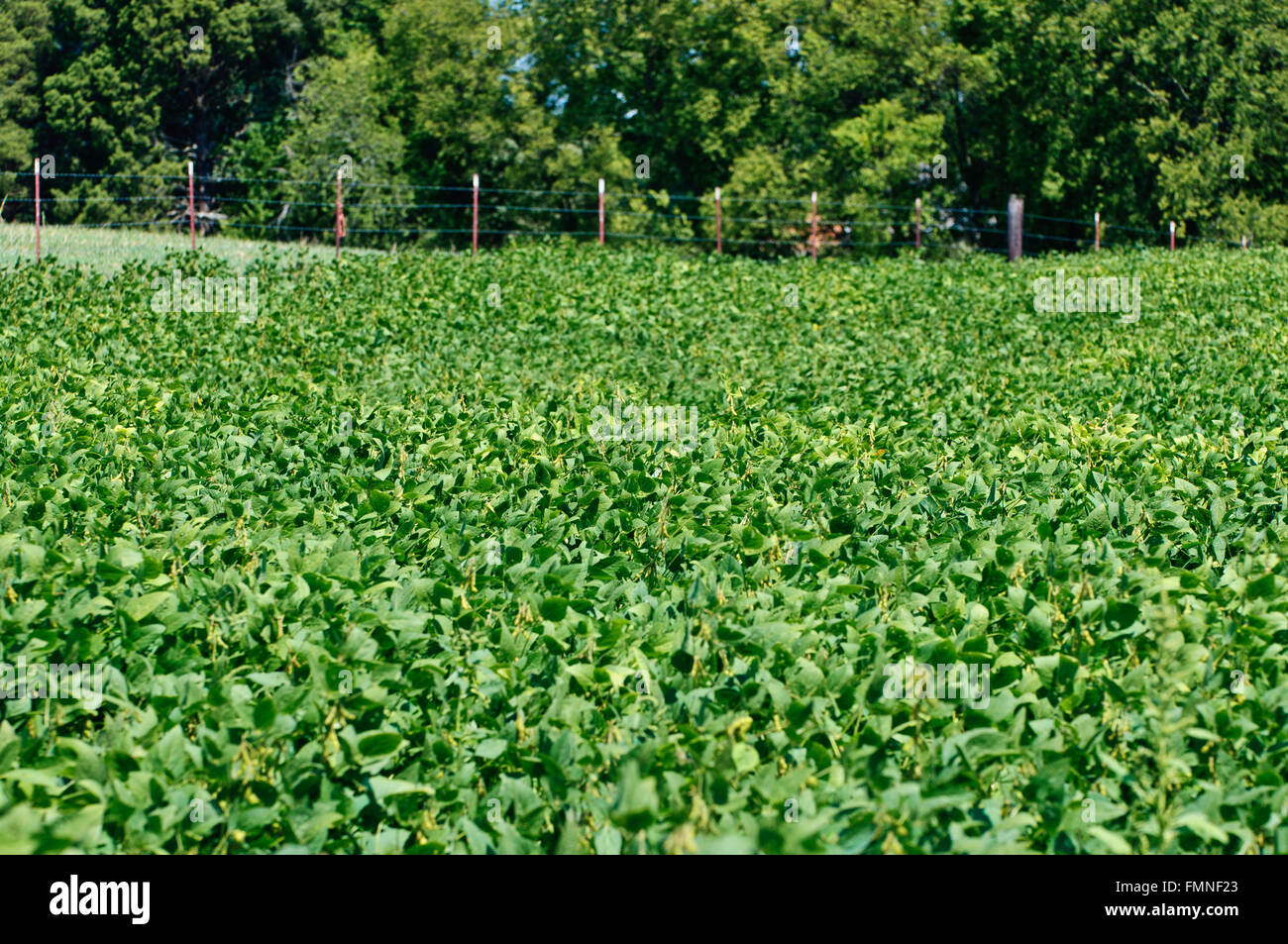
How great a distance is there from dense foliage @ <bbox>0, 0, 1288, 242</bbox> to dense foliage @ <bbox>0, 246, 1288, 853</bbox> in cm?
3136

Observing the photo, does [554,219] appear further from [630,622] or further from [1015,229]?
[630,622]

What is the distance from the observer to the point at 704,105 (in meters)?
45.7

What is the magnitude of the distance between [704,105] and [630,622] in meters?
43.8

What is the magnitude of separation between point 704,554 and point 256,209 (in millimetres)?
42270

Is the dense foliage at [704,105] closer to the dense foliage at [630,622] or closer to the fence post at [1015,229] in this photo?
the fence post at [1015,229]

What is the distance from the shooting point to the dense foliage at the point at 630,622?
3158 millimetres

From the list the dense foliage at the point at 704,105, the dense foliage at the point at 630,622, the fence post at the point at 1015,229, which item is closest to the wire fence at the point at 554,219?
the dense foliage at the point at 704,105

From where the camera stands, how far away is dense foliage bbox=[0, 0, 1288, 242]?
1433 inches

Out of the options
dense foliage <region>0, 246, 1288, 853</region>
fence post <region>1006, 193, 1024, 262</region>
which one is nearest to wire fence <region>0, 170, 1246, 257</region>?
fence post <region>1006, 193, 1024, 262</region>

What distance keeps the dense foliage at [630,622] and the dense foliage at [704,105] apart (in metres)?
31.4

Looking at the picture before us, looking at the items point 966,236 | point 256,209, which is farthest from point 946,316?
point 256,209

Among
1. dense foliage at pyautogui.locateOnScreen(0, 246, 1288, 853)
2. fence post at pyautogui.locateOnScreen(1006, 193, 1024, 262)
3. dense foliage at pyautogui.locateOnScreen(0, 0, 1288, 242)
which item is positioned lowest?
dense foliage at pyautogui.locateOnScreen(0, 246, 1288, 853)

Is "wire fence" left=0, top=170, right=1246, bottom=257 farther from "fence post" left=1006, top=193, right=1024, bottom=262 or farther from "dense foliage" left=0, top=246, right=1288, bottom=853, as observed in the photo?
"dense foliage" left=0, top=246, right=1288, bottom=853

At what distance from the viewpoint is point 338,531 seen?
5375 mm
